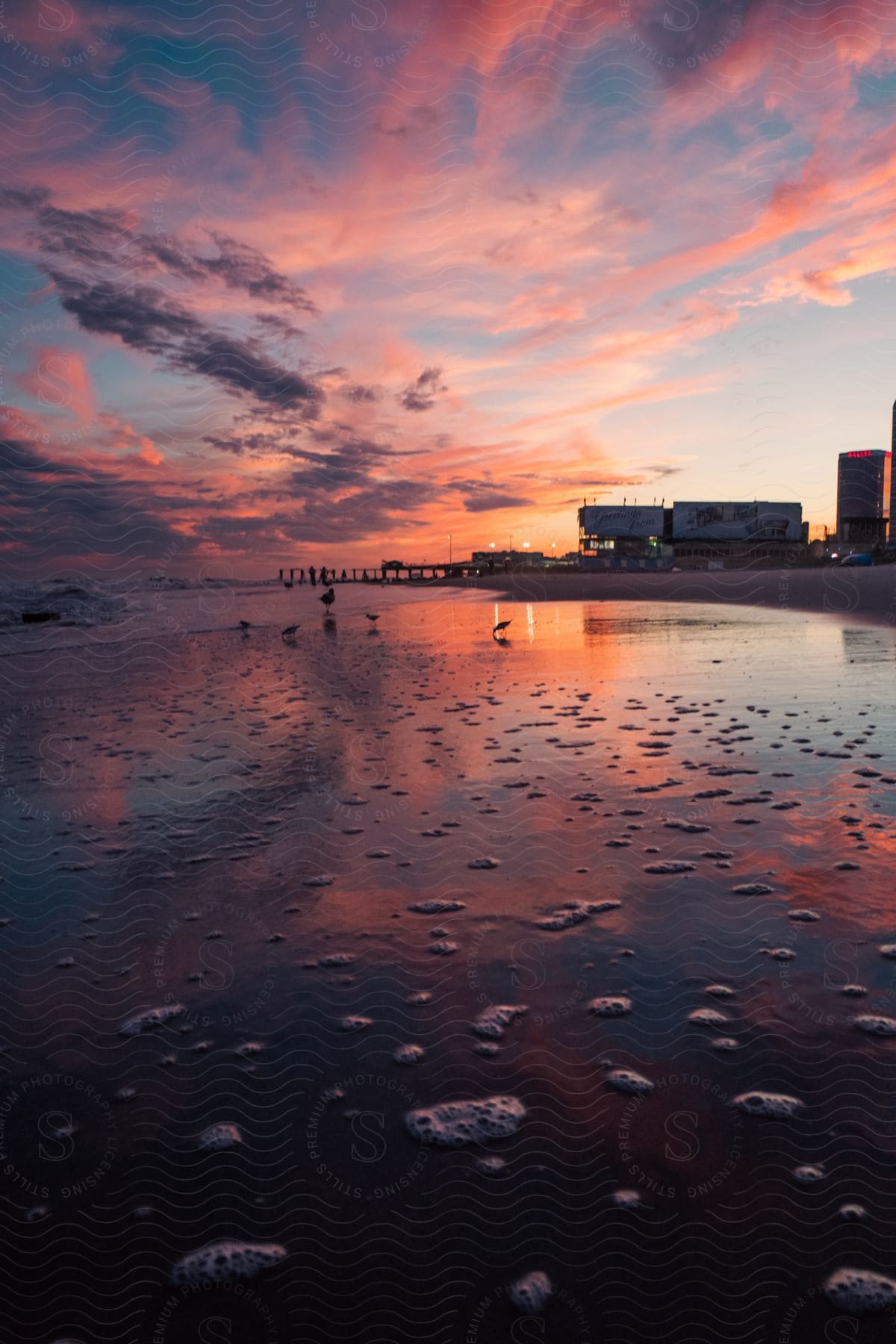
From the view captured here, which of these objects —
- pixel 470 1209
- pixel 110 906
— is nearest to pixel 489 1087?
pixel 470 1209

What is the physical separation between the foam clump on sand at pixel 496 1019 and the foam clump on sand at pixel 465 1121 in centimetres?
41

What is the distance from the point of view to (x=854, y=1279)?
220 centimetres

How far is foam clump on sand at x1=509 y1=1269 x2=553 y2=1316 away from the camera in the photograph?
2.17m

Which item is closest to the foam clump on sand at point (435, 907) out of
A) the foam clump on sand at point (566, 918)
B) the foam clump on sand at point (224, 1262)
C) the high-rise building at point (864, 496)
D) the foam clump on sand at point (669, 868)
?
→ the foam clump on sand at point (566, 918)

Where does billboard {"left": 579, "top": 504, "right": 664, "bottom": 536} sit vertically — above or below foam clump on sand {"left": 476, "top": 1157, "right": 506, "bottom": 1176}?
above

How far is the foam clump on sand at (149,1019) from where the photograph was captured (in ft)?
11.5

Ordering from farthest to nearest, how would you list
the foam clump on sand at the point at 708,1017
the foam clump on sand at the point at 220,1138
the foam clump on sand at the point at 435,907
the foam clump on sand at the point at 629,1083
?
the foam clump on sand at the point at 435,907, the foam clump on sand at the point at 708,1017, the foam clump on sand at the point at 629,1083, the foam clump on sand at the point at 220,1138

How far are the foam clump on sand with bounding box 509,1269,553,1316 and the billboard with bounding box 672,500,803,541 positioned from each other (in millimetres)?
110414

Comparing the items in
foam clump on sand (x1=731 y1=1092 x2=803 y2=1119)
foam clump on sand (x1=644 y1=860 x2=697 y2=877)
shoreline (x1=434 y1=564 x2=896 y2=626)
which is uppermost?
shoreline (x1=434 y1=564 x2=896 y2=626)

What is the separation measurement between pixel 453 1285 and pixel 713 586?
5301 centimetres

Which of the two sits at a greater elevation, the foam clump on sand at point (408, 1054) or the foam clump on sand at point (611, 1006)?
A: the foam clump on sand at point (611, 1006)

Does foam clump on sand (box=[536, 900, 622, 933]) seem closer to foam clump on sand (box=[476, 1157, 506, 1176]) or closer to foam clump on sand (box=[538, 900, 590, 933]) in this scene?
foam clump on sand (box=[538, 900, 590, 933])

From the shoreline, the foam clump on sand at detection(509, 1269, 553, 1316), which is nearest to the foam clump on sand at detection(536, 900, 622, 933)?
the foam clump on sand at detection(509, 1269, 553, 1316)

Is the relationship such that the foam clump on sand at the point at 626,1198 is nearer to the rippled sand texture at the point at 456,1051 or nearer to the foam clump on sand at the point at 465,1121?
the rippled sand texture at the point at 456,1051
